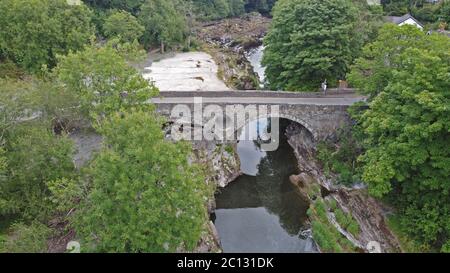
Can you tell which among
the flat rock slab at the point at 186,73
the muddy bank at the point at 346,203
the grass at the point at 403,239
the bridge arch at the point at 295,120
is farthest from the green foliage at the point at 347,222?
the flat rock slab at the point at 186,73

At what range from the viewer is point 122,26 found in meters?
52.4

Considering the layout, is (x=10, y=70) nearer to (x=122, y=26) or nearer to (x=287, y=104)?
(x=122, y=26)

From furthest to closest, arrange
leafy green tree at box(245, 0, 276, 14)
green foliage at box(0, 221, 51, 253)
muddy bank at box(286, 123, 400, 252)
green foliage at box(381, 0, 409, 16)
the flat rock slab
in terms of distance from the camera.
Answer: leafy green tree at box(245, 0, 276, 14) → green foliage at box(381, 0, 409, 16) → the flat rock slab → muddy bank at box(286, 123, 400, 252) → green foliage at box(0, 221, 51, 253)

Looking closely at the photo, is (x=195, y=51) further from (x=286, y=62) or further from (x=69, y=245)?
(x=69, y=245)

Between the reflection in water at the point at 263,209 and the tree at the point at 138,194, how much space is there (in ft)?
31.5

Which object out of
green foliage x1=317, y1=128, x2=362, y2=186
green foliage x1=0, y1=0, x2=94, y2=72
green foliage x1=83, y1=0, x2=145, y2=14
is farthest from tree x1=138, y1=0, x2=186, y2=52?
green foliage x1=317, y1=128, x2=362, y2=186

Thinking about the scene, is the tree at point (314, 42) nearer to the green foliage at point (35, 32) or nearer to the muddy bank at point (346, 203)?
the muddy bank at point (346, 203)

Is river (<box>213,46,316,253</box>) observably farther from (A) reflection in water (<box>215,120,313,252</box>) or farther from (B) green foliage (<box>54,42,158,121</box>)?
(B) green foliage (<box>54,42,158,121</box>)

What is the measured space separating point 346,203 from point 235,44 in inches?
1947

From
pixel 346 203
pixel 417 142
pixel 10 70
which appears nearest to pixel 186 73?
pixel 10 70

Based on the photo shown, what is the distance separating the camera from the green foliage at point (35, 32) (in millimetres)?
39000

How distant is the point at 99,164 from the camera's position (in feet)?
55.0

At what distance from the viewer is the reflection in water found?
26094 millimetres

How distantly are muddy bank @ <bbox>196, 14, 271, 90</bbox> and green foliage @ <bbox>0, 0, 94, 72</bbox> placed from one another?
19157 millimetres
